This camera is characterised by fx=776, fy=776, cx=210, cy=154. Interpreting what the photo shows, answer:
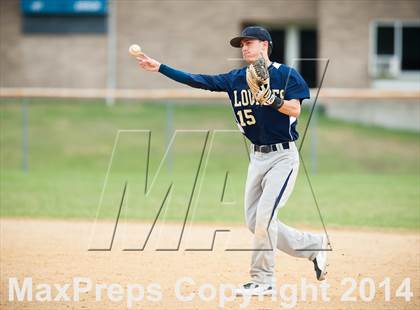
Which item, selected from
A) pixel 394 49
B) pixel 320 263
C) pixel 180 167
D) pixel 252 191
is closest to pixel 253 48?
pixel 252 191

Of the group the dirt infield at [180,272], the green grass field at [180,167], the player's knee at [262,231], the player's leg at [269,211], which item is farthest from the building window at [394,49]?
the player's knee at [262,231]

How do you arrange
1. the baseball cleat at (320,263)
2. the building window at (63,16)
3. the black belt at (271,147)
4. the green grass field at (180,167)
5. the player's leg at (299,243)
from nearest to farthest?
the black belt at (271,147), the player's leg at (299,243), the baseball cleat at (320,263), the green grass field at (180,167), the building window at (63,16)

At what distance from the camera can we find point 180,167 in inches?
715

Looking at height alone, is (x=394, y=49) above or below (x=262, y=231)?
below

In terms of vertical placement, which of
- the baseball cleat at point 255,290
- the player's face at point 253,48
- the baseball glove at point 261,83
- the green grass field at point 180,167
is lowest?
the green grass field at point 180,167

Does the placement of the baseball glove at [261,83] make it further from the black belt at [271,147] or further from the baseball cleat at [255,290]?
the baseball cleat at [255,290]

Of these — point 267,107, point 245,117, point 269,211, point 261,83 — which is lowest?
point 269,211

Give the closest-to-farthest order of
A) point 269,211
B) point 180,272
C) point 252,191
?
point 269,211 < point 252,191 < point 180,272

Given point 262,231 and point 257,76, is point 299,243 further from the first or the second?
point 257,76

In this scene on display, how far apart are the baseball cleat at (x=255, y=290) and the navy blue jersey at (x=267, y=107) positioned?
1207 mm

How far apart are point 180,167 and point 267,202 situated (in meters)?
11.7

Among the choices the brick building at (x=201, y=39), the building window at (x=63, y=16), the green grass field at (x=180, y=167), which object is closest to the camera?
the green grass field at (x=180, y=167)

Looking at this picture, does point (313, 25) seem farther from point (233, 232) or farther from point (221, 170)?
point (233, 232)

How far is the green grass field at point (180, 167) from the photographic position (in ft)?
41.2
